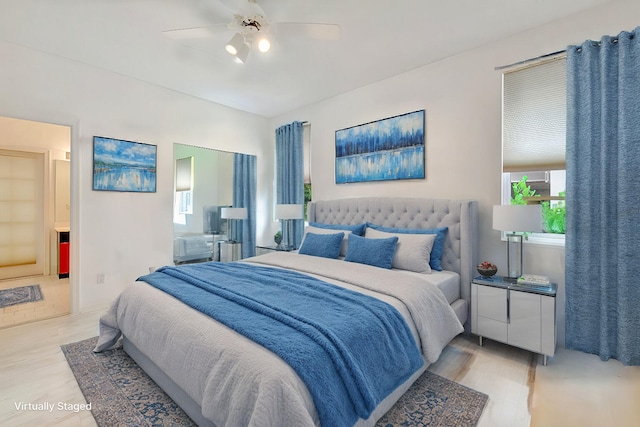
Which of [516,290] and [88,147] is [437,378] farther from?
[88,147]

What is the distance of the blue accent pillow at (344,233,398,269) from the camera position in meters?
A: 2.80

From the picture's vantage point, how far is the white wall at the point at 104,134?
3045mm

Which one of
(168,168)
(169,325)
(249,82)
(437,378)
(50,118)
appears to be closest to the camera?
(169,325)

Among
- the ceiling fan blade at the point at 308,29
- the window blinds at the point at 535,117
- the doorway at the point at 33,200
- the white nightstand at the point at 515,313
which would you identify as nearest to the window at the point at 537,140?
the window blinds at the point at 535,117

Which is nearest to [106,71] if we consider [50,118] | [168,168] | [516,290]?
[50,118]

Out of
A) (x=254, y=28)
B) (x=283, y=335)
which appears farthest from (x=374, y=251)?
(x=254, y=28)

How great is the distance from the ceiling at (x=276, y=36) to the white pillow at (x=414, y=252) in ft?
6.17

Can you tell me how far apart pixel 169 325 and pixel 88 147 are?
111 inches

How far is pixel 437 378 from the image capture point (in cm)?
209

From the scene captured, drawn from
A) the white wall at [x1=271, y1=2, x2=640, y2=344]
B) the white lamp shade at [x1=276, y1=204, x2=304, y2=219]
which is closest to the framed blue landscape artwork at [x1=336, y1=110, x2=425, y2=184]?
the white wall at [x1=271, y1=2, x2=640, y2=344]

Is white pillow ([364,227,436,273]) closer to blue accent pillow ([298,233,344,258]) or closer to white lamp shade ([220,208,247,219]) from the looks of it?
blue accent pillow ([298,233,344,258])

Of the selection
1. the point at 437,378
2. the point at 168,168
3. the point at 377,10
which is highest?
the point at 377,10

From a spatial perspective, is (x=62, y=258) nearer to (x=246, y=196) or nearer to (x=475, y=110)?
(x=246, y=196)

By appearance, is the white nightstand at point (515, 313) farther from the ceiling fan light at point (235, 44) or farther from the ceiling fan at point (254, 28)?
the ceiling fan light at point (235, 44)
